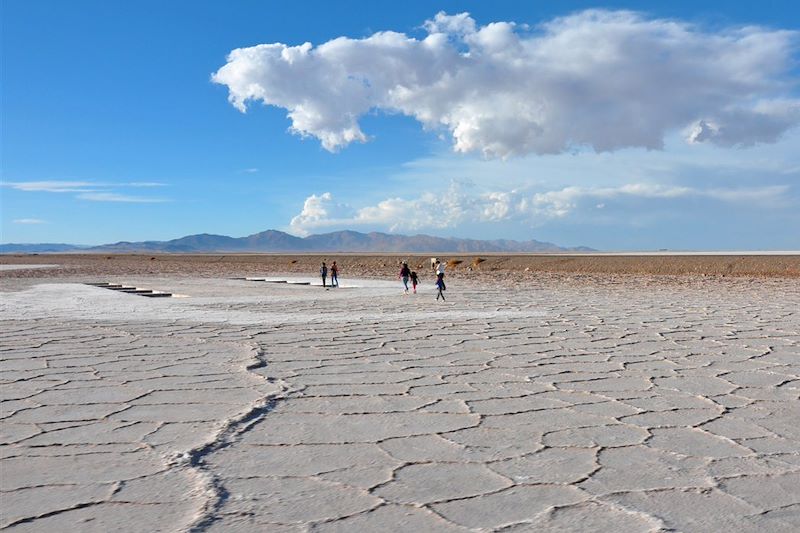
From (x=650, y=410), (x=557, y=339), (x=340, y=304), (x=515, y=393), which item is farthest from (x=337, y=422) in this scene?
(x=340, y=304)

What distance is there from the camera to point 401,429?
440 centimetres

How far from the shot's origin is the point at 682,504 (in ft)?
10.5

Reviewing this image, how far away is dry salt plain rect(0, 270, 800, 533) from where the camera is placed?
3.14 m

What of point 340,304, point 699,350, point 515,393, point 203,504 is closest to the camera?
point 203,504

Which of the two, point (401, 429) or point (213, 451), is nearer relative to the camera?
point (213, 451)

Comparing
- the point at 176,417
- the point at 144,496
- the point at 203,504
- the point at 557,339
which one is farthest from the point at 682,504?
the point at 557,339

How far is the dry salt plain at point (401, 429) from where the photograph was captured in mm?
3143

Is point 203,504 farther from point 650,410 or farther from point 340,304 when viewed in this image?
point 340,304

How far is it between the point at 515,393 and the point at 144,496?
2.78m

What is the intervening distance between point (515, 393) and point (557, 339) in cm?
296

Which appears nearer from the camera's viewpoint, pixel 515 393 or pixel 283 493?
pixel 283 493

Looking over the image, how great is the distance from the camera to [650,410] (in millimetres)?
4844

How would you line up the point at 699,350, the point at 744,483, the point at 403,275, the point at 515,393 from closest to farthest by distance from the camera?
the point at 744,483 → the point at 515,393 → the point at 699,350 → the point at 403,275

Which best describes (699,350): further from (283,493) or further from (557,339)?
(283,493)
